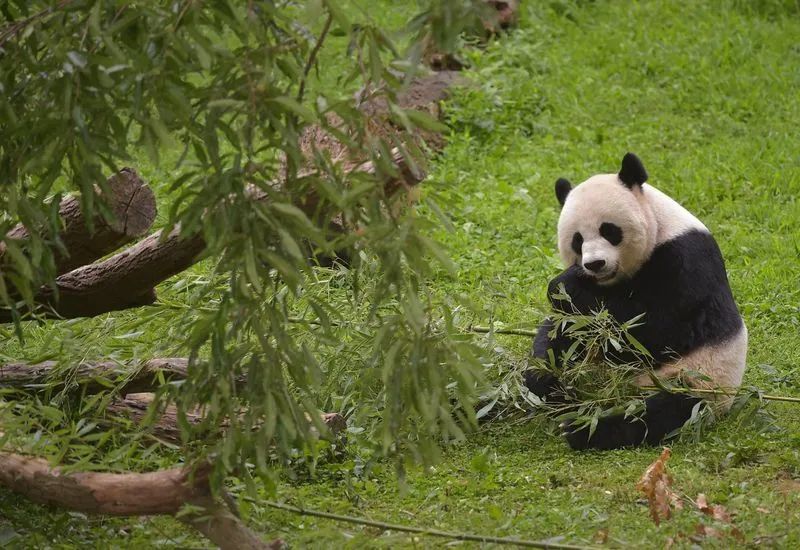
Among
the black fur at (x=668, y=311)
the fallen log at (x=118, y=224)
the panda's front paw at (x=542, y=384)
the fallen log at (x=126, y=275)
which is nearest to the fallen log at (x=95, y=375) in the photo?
Answer: the fallen log at (x=126, y=275)

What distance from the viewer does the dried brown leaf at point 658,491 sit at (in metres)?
3.99

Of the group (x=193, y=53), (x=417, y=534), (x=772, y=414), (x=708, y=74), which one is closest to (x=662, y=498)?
(x=417, y=534)

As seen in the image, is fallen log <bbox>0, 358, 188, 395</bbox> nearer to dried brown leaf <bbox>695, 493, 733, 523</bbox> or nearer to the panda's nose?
the panda's nose

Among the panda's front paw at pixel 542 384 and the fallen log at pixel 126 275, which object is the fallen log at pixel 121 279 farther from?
the panda's front paw at pixel 542 384

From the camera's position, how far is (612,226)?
5.06m

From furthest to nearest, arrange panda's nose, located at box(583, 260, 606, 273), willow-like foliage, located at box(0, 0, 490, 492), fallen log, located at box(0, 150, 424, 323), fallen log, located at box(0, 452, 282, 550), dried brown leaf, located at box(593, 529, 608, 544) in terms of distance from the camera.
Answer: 1. panda's nose, located at box(583, 260, 606, 273)
2. fallen log, located at box(0, 150, 424, 323)
3. dried brown leaf, located at box(593, 529, 608, 544)
4. fallen log, located at box(0, 452, 282, 550)
5. willow-like foliage, located at box(0, 0, 490, 492)

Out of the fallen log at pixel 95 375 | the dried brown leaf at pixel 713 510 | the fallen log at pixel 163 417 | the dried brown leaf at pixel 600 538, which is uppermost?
the fallen log at pixel 95 375

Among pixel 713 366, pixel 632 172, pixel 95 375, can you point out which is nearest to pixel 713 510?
pixel 713 366

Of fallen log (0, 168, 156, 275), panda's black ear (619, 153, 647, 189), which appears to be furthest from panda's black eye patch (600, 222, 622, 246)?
fallen log (0, 168, 156, 275)

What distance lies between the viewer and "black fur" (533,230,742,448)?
4.91 meters

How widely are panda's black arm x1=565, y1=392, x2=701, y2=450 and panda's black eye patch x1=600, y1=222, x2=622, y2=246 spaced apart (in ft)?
2.28

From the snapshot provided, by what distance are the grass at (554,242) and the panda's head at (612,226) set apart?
0.42 metres

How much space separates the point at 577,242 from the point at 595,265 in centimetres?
23

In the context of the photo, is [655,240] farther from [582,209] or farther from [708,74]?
[708,74]
